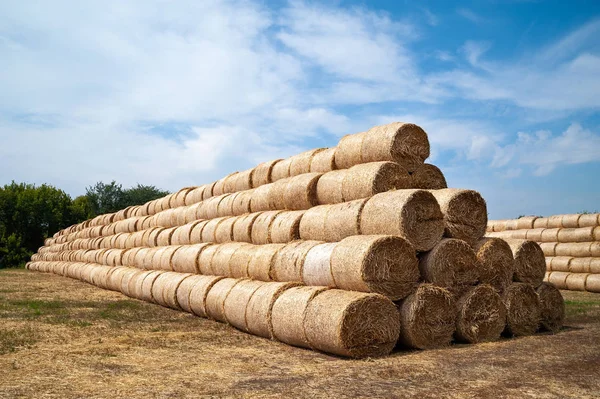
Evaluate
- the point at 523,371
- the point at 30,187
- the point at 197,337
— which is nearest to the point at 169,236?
the point at 197,337

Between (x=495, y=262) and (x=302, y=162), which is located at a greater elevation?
(x=302, y=162)

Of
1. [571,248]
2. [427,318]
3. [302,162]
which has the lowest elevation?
[427,318]

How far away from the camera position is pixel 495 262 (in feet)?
30.1

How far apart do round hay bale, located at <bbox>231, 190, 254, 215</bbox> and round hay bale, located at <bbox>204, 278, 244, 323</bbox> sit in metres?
2.73

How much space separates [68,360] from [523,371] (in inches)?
215

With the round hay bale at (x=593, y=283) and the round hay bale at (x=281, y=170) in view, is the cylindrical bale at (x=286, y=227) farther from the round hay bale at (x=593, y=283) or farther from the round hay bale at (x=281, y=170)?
the round hay bale at (x=593, y=283)

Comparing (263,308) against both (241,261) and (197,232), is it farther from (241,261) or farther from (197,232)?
(197,232)

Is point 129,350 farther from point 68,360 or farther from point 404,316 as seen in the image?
point 404,316

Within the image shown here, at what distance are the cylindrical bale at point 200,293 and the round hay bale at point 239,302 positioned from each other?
1.16 metres

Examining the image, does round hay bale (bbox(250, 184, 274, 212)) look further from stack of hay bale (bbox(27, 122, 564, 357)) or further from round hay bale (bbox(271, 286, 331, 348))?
round hay bale (bbox(271, 286, 331, 348))

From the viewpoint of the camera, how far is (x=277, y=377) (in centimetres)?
632

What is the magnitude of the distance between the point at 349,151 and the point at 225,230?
13.5 ft

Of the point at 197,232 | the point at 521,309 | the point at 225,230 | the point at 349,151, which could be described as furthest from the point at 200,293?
the point at 521,309

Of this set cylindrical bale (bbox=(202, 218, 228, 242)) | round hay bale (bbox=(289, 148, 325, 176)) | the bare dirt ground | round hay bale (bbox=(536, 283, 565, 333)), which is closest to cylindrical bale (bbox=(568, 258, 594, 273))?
the bare dirt ground
